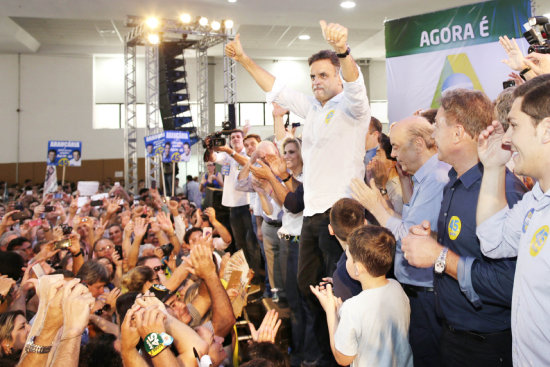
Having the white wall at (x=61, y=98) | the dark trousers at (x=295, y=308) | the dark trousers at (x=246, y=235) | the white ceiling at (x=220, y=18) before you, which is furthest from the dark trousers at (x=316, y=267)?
the white wall at (x=61, y=98)

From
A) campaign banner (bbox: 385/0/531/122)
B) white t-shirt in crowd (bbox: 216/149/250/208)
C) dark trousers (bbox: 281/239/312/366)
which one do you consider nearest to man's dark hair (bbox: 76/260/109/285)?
dark trousers (bbox: 281/239/312/366)

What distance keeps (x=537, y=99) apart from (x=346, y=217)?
1.24 m

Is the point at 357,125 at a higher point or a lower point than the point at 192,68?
lower

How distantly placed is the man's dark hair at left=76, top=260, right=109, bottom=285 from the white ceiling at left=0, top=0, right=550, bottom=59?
8707 mm

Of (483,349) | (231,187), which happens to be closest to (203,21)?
(231,187)

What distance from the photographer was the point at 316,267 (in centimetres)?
282

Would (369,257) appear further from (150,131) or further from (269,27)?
(269,27)

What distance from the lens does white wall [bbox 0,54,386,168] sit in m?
16.6

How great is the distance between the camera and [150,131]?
12.0 metres

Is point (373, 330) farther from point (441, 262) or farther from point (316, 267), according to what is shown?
point (316, 267)

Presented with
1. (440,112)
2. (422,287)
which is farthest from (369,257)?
(440,112)

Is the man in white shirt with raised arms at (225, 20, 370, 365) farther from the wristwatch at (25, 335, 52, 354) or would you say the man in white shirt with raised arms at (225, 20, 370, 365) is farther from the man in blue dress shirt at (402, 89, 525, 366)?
the wristwatch at (25, 335, 52, 354)

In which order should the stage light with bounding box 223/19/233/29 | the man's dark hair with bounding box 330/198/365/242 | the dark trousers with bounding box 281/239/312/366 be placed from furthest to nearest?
1. the stage light with bounding box 223/19/233/29
2. the dark trousers with bounding box 281/239/312/366
3. the man's dark hair with bounding box 330/198/365/242

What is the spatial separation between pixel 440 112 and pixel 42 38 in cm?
1633
